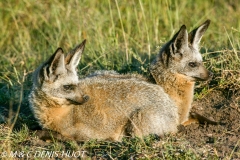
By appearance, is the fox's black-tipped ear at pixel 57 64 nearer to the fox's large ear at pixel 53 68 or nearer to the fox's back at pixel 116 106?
the fox's large ear at pixel 53 68

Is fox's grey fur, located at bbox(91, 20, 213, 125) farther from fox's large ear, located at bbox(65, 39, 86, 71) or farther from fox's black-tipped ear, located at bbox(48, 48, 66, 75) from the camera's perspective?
fox's black-tipped ear, located at bbox(48, 48, 66, 75)

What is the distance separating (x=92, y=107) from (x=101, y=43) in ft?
10.5

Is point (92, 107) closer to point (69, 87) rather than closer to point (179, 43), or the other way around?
point (69, 87)

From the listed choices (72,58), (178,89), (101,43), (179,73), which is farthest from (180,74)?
(101,43)

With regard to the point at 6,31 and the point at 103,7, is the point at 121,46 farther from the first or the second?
the point at 6,31

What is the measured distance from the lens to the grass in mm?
6896

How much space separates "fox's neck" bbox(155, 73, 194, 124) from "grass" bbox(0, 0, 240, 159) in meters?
0.63

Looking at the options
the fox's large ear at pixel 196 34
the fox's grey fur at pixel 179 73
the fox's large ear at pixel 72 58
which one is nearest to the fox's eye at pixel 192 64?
the fox's grey fur at pixel 179 73

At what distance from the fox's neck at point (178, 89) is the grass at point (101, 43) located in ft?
2.06

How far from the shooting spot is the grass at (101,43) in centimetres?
690

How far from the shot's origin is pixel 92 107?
23.6 feet

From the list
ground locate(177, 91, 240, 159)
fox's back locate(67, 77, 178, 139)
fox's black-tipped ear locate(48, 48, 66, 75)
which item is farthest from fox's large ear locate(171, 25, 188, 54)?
fox's black-tipped ear locate(48, 48, 66, 75)

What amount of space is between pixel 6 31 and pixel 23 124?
18.1ft

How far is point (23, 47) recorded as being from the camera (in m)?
11.5
